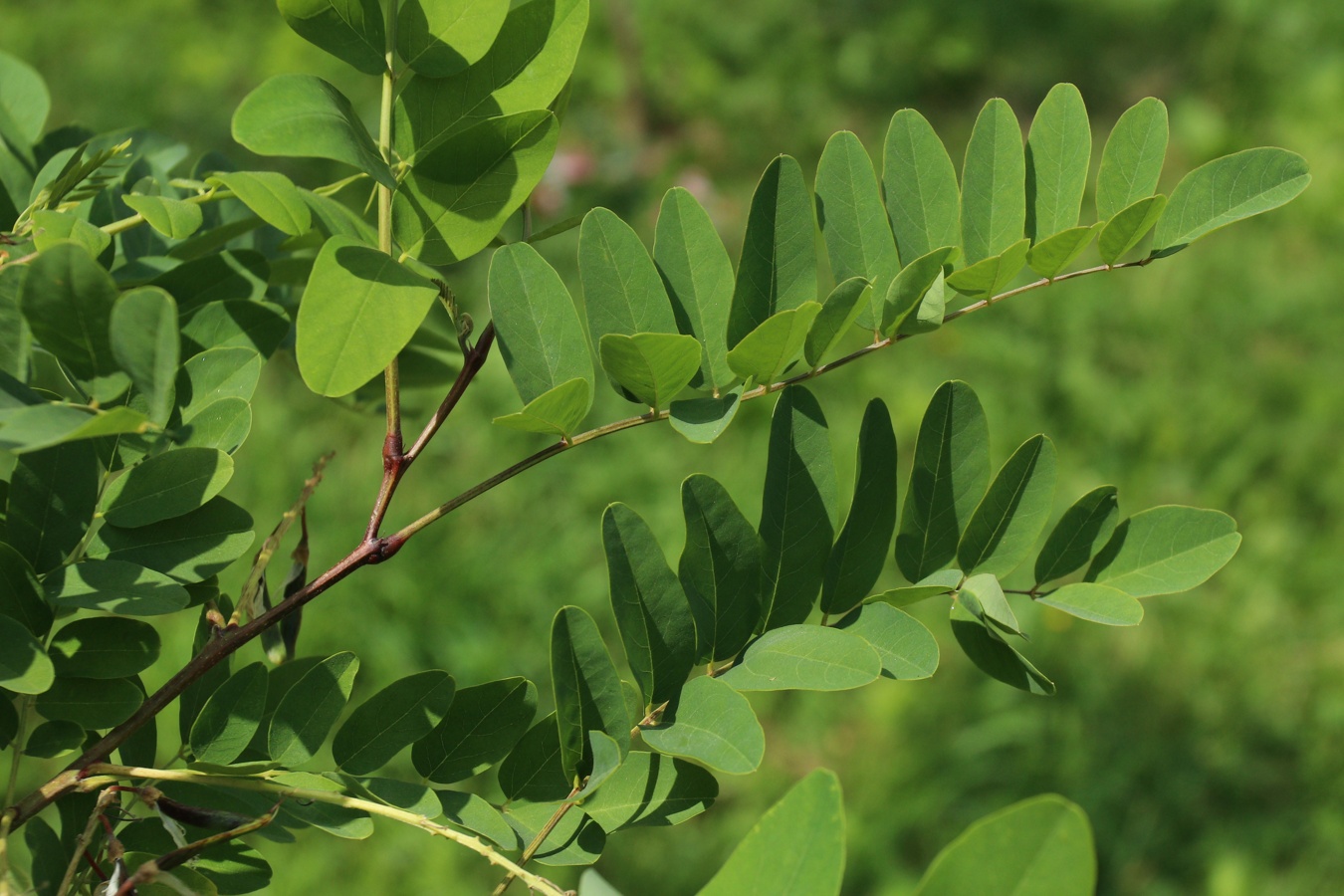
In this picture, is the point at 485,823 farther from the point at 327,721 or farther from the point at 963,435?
the point at 963,435

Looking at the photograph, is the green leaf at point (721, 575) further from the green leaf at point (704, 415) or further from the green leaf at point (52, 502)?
the green leaf at point (52, 502)

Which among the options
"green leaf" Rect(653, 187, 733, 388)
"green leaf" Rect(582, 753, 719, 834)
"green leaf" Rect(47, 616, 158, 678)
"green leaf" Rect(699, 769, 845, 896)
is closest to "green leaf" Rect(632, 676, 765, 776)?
"green leaf" Rect(582, 753, 719, 834)

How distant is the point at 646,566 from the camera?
2.56ft

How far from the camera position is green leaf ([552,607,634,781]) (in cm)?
72

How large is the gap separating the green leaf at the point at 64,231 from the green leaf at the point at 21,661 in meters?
0.23

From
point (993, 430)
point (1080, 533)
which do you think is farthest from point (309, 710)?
point (993, 430)

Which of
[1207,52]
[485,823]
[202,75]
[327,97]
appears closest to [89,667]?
[485,823]

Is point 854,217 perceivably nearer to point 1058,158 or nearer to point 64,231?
point 1058,158

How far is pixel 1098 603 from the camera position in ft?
2.69

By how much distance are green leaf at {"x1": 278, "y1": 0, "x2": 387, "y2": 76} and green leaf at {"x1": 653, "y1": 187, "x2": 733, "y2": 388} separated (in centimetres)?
23

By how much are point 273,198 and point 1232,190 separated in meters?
0.67

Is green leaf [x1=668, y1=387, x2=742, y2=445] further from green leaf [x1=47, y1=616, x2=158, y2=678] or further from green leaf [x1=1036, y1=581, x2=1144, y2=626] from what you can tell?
green leaf [x1=47, y1=616, x2=158, y2=678]

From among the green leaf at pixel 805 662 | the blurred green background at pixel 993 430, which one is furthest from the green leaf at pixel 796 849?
the blurred green background at pixel 993 430

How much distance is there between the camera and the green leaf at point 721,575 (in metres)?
0.80
